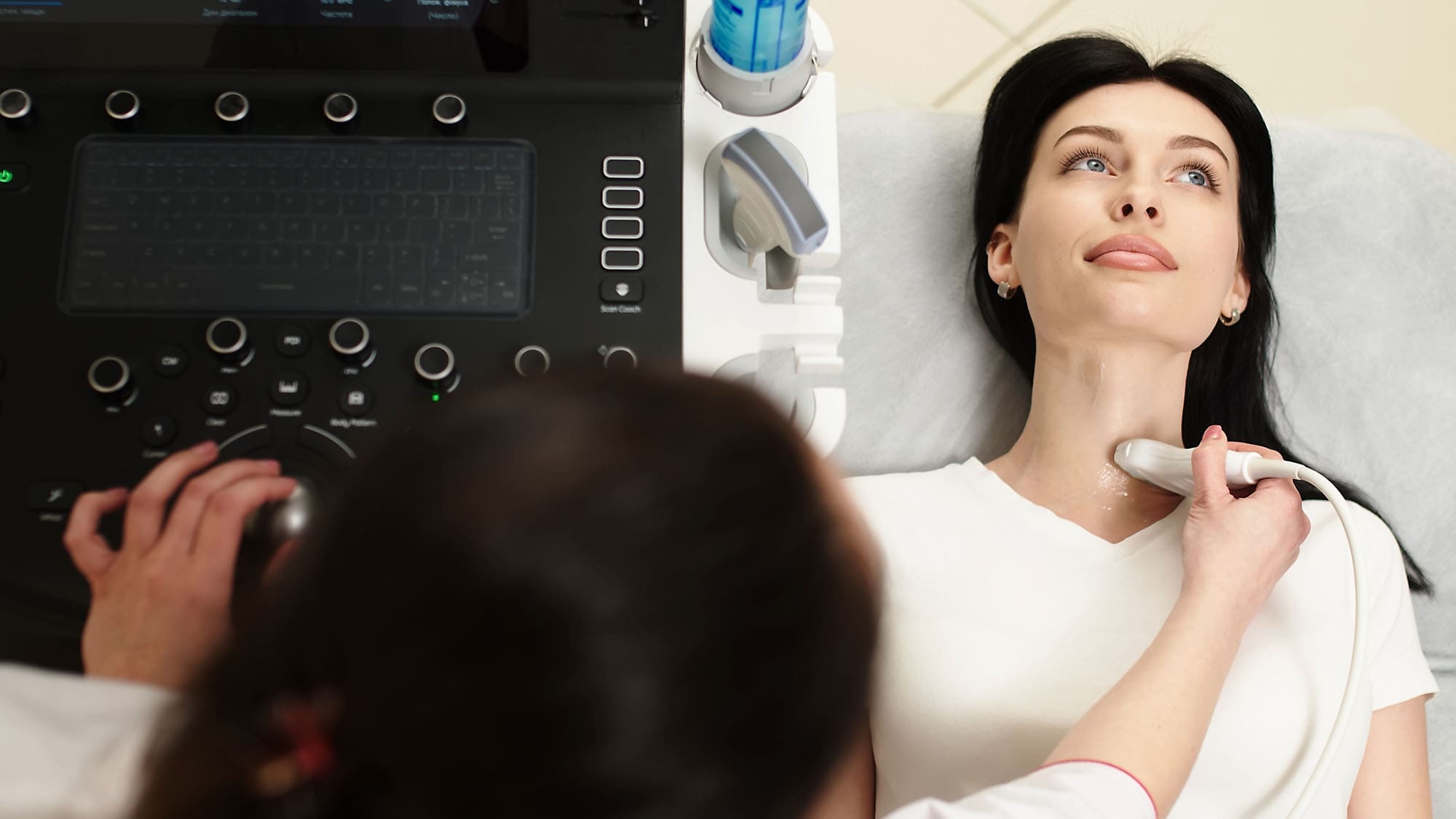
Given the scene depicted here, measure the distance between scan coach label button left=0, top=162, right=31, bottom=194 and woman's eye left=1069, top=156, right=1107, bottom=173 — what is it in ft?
3.42

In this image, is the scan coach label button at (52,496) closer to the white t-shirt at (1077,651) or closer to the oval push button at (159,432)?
the oval push button at (159,432)

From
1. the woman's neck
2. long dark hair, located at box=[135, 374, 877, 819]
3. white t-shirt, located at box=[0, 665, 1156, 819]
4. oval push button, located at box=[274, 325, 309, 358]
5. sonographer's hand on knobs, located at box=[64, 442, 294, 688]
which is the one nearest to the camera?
long dark hair, located at box=[135, 374, 877, 819]

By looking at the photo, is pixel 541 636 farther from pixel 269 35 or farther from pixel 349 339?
pixel 269 35

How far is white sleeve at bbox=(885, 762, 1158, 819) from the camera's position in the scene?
716 millimetres

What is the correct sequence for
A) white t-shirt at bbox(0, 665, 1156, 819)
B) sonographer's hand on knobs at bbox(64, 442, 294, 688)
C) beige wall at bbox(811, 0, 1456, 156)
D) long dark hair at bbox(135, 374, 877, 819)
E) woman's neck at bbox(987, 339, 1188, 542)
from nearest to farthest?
long dark hair at bbox(135, 374, 877, 819)
white t-shirt at bbox(0, 665, 1156, 819)
sonographer's hand on knobs at bbox(64, 442, 294, 688)
woman's neck at bbox(987, 339, 1188, 542)
beige wall at bbox(811, 0, 1456, 156)

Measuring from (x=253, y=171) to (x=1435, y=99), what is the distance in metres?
1.91

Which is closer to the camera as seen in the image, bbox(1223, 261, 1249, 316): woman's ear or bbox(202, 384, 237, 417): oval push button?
bbox(202, 384, 237, 417): oval push button

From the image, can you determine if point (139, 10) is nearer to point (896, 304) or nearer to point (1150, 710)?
point (896, 304)

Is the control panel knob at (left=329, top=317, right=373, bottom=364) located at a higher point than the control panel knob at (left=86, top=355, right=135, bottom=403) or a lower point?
higher

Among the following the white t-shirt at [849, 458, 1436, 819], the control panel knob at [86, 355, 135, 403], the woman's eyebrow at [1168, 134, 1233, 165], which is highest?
the woman's eyebrow at [1168, 134, 1233, 165]

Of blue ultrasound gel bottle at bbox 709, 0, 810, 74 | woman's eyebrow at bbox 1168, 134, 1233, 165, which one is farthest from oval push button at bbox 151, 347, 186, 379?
woman's eyebrow at bbox 1168, 134, 1233, 165

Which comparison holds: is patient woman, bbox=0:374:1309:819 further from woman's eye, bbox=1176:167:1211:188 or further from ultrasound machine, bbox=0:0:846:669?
woman's eye, bbox=1176:167:1211:188

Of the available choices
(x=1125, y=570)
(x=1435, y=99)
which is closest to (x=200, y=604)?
(x=1125, y=570)

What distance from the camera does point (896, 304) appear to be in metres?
1.39
